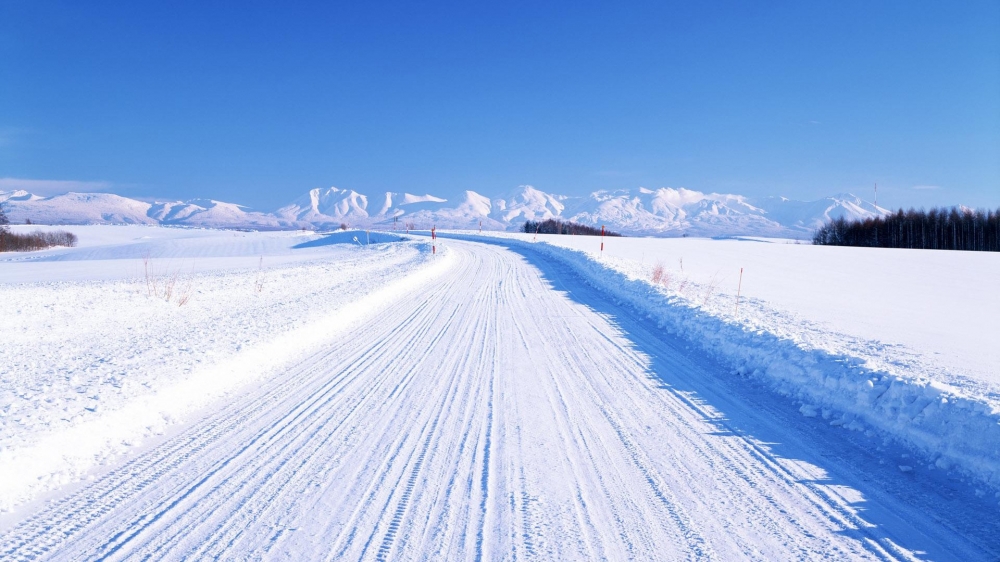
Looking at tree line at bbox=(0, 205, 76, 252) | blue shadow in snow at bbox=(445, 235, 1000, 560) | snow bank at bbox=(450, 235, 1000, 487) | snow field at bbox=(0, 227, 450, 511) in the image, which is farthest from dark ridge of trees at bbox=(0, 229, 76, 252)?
blue shadow in snow at bbox=(445, 235, 1000, 560)

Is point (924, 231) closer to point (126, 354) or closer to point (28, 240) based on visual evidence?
point (126, 354)

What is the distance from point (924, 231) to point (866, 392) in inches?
3923

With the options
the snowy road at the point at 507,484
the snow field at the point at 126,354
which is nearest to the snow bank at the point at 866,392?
the snowy road at the point at 507,484

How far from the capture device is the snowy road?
9.89ft

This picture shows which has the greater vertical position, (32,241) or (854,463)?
(32,241)

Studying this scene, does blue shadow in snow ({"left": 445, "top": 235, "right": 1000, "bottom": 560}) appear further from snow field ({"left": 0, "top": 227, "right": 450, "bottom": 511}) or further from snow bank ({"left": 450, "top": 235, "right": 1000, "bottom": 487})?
snow field ({"left": 0, "top": 227, "right": 450, "bottom": 511})

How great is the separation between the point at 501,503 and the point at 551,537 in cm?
47

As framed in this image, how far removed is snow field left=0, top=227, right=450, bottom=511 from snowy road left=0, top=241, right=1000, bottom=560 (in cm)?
43

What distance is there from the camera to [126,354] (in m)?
7.05

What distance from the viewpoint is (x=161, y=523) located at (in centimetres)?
320

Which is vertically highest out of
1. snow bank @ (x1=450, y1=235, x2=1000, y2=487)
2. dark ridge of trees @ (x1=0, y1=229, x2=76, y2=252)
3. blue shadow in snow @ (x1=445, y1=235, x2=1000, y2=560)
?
dark ridge of trees @ (x1=0, y1=229, x2=76, y2=252)

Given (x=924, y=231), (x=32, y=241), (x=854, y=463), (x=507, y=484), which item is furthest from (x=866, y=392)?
(x=924, y=231)

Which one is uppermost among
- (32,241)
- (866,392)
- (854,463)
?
(32,241)

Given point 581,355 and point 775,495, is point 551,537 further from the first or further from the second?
point 581,355
